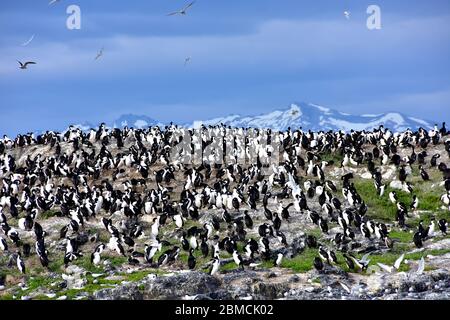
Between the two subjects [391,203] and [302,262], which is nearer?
[302,262]

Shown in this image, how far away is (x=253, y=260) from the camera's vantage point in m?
29.7

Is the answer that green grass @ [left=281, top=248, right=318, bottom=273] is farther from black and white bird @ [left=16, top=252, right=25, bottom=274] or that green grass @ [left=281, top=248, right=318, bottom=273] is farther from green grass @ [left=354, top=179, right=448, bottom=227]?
black and white bird @ [left=16, top=252, right=25, bottom=274]

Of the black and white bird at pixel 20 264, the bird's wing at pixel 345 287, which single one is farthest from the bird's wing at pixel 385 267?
the black and white bird at pixel 20 264

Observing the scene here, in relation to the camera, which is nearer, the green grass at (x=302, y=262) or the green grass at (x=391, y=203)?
the green grass at (x=302, y=262)

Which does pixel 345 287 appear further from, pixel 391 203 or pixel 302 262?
pixel 391 203

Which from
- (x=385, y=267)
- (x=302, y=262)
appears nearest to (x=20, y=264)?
(x=302, y=262)

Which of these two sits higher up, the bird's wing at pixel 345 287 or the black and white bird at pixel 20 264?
the black and white bird at pixel 20 264

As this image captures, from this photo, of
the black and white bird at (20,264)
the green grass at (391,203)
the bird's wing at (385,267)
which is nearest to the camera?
the bird's wing at (385,267)

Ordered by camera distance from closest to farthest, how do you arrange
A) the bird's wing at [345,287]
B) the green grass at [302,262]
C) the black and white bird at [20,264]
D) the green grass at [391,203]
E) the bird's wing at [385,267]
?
the bird's wing at [345,287]
the bird's wing at [385,267]
the green grass at [302,262]
the black and white bird at [20,264]
the green grass at [391,203]

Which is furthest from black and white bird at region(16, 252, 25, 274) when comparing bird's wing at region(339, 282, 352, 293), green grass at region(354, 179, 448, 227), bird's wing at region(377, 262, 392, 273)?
green grass at region(354, 179, 448, 227)

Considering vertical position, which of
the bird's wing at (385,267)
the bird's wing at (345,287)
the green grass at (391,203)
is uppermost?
the green grass at (391,203)

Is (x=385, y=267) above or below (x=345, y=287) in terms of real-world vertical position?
above

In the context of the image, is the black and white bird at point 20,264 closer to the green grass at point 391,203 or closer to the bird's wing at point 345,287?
the bird's wing at point 345,287
